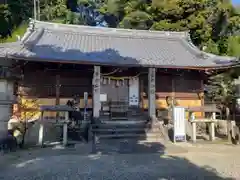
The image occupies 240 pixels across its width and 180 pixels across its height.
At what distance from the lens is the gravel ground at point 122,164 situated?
6237 mm

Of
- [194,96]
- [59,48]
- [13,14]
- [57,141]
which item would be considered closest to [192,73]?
[194,96]

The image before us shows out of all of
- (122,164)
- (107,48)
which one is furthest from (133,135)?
(107,48)

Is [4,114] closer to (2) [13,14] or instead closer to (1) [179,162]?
(1) [179,162]

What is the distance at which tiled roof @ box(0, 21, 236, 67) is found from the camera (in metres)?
12.5

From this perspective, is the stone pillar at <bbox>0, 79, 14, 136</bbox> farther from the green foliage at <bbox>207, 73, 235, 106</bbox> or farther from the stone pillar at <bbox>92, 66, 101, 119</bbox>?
the green foliage at <bbox>207, 73, 235, 106</bbox>

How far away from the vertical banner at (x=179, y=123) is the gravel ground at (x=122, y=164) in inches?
39.1

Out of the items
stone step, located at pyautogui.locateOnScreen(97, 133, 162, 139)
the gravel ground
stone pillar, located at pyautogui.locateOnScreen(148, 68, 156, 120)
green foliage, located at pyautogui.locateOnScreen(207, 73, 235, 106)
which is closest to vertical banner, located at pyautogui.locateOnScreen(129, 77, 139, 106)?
stone pillar, located at pyautogui.locateOnScreen(148, 68, 156, 120)

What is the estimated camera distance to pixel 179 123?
10766 mm

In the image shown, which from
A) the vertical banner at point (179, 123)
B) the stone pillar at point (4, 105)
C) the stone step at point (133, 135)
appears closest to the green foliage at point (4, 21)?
the stone pillar at point (4, 105)

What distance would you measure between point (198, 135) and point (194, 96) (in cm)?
271

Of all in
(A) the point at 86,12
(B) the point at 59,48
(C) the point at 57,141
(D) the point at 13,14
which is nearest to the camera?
(C) the point at 57,141

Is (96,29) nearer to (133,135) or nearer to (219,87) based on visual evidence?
(133,135)

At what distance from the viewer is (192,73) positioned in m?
15.2

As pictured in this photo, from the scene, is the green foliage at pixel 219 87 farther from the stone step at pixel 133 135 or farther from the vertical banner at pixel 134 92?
the stone step at pixel 133 135
